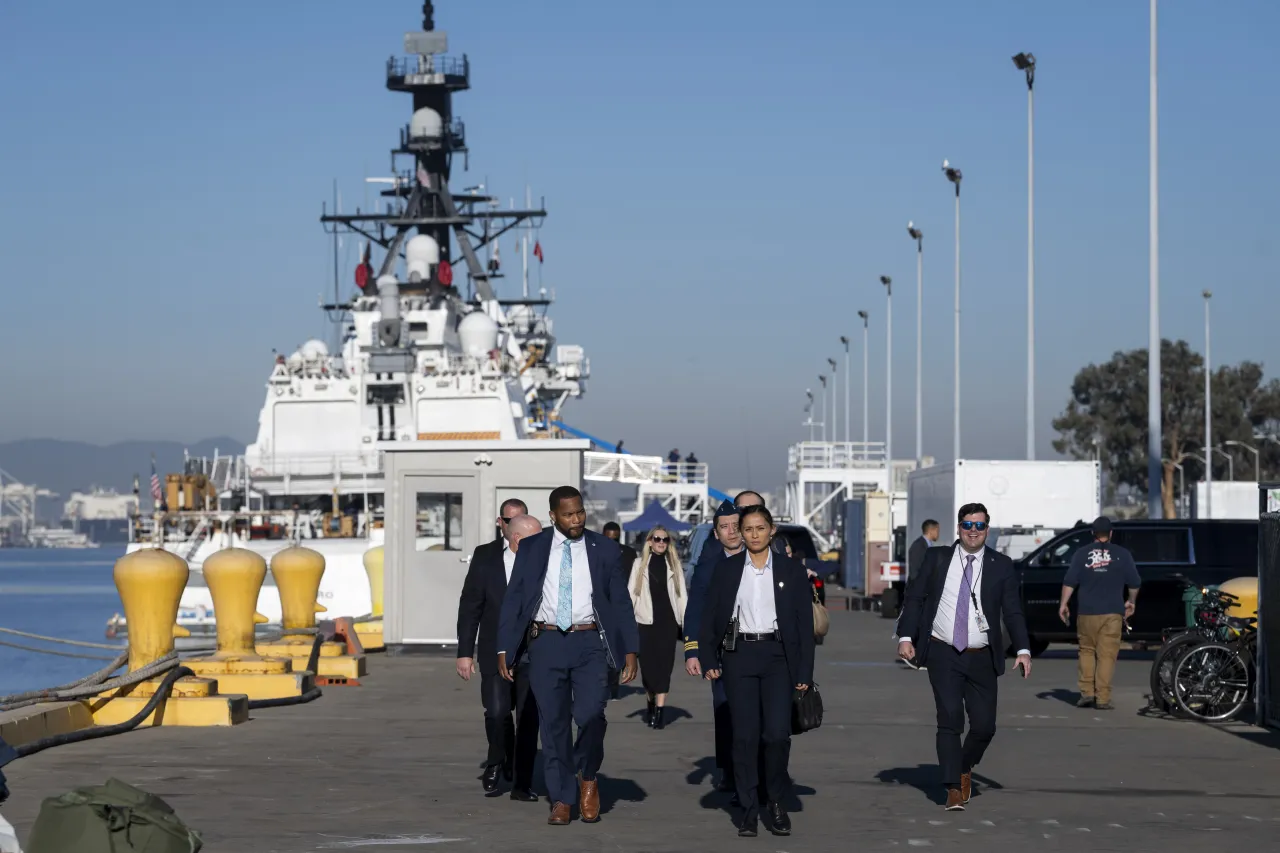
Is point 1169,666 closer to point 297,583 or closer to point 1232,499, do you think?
point 297,583

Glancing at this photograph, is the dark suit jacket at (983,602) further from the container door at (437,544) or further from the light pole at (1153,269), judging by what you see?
the light pole at (1153,269)

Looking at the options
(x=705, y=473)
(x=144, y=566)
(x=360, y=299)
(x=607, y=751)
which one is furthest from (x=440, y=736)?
(x=705, y=473)

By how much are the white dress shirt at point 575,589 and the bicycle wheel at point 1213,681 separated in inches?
285

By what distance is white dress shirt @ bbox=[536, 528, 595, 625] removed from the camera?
9656 mm

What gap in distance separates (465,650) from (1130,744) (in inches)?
214

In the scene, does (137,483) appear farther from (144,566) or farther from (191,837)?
(191,837)

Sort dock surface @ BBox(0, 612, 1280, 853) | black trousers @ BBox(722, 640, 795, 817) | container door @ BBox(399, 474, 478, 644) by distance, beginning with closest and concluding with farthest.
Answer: dock surface @ BBox(0, 612, 1280, 853)
black trousers @ BBox(722, 640, 795, 817)
container door @ BBox(399, 474, 478, 644)

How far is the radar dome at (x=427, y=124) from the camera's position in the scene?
69500mm

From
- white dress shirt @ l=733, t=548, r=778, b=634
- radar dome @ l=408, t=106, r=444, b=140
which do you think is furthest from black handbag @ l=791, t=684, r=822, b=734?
radar dome @ l=408, t=106, r=444, b=140

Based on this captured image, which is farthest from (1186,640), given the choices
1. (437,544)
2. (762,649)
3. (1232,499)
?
(1232,499)

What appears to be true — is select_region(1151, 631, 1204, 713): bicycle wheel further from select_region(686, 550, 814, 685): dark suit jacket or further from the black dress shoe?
the black dress shoe

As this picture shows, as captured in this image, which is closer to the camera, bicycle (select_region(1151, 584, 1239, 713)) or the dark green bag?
the dark green bag

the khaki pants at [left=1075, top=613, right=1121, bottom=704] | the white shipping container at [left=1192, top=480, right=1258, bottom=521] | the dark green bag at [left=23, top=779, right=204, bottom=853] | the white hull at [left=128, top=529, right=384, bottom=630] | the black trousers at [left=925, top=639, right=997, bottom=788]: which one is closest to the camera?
the dark green bag at [left=23, top=779, right=204, bottom=853]

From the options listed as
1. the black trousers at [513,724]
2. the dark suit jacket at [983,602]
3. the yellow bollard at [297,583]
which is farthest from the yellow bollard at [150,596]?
the dark suit jacket at [983,602]
